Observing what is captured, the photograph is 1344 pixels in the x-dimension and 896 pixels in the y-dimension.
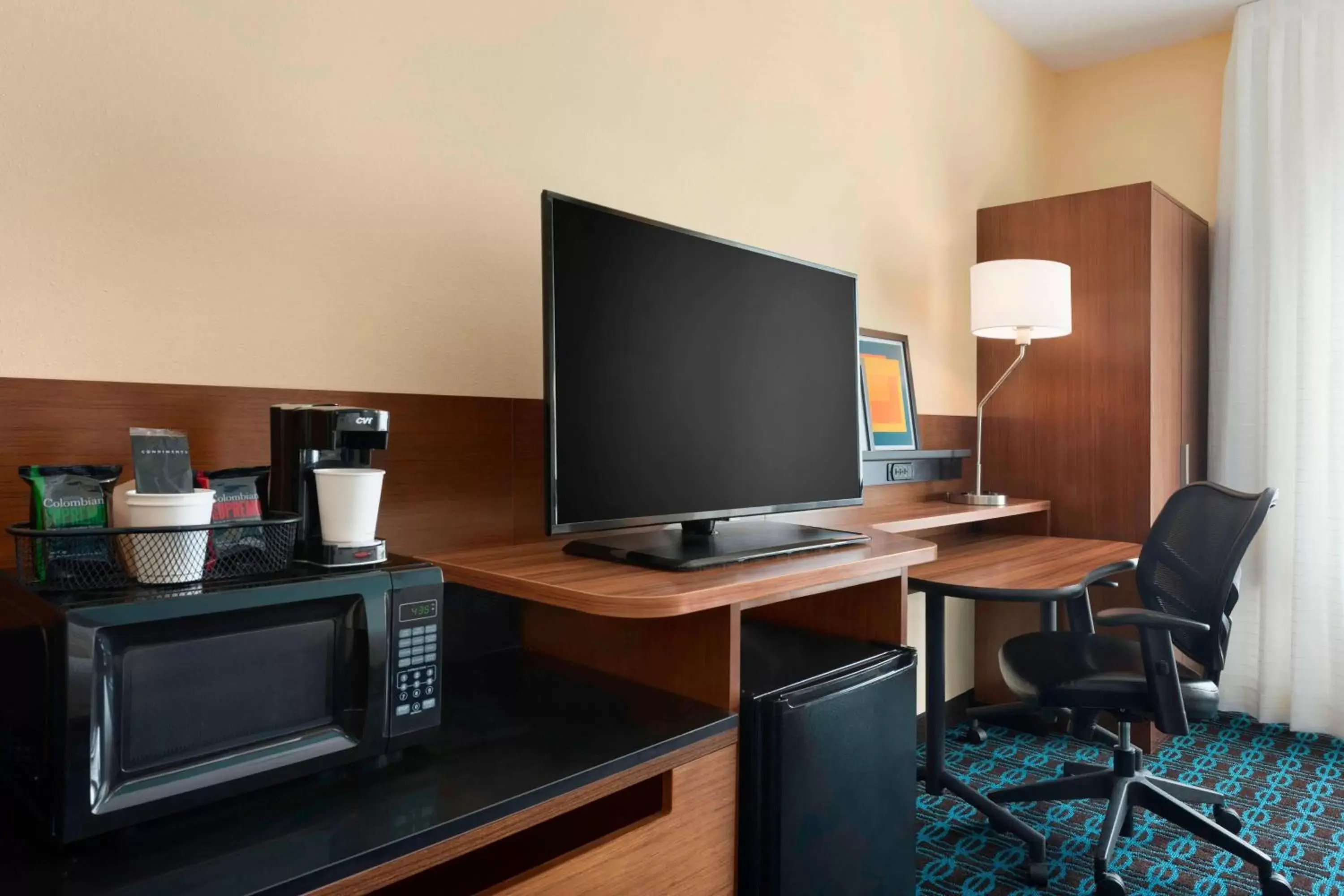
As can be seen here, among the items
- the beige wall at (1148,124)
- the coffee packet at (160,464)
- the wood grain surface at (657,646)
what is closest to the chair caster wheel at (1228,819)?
the wood grain surface at (657,646)

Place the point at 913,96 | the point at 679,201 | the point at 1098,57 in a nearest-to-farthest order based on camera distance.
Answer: the point at 679,201 → the point at 913,96 → the point at 1098,57

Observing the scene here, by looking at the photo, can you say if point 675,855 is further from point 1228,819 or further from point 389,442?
point 1228,819

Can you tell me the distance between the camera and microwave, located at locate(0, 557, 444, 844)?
79 cm

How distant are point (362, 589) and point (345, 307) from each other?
22.6 inches

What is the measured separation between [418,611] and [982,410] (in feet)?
8.65

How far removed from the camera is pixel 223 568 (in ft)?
3.25

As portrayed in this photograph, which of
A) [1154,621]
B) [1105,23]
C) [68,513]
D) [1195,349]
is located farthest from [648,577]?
[1105,23]

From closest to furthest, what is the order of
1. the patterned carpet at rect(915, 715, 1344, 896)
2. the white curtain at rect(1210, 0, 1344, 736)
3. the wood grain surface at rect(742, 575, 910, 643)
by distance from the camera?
the wood grain surface at rect(742, 575, 910, 643)
the patterned carpet at rect(915, 715, 1344, 896)
the white curtain at rect(1210, 0, 1344, 736)

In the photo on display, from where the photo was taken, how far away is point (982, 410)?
3.19 meters

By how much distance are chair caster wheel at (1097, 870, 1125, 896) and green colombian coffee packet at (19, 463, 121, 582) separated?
2.01m

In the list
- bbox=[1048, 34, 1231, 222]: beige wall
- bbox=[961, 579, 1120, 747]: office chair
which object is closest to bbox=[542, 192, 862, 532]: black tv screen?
bbox=[961, 579, 1120, 747]: office chair

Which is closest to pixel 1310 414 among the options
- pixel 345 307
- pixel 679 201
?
pixel 679 201

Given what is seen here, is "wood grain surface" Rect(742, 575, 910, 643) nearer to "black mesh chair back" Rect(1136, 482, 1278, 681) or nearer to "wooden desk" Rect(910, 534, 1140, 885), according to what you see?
"wooden desk" Rect(910, 534, 1140, 885)

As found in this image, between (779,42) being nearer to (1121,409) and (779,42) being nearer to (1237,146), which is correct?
(1121,409)
